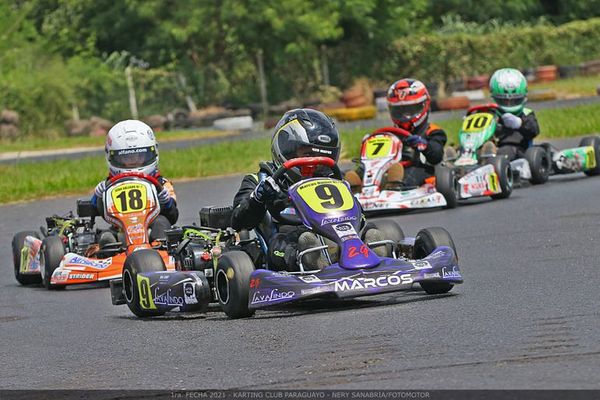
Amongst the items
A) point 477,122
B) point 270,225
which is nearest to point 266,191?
point 270,225

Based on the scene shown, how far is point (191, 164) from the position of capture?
64.4 feet

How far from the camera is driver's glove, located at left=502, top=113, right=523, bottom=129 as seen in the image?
45.7 feet

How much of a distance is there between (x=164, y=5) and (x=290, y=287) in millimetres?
29217

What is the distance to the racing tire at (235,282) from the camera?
21.7 feet

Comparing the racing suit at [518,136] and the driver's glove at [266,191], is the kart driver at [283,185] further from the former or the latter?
the racing suit at [518,136]

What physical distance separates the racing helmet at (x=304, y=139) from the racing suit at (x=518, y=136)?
671cm

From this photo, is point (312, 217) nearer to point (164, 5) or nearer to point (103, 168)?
point (103, 168)

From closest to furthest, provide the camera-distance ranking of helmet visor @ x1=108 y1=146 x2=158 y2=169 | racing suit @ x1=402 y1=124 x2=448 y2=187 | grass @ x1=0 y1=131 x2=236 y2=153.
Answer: helmet visor @ x1=108 y1=146 x2=158 y2=169
racing suit @ x1=402 y1=124 x2=448 y2=187
grass @ x1=0 y1=131 x2=236 y2=153

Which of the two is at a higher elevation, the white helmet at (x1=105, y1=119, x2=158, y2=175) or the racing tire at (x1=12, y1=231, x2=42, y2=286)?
the white helmet at (x1=105, y1=119, x2=158, y2=175)

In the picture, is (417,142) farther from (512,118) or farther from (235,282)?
(235,282)

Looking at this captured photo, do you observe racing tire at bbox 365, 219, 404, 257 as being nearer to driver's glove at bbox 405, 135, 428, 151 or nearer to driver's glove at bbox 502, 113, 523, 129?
driver's glove at bbox 405, 135, 428, 151

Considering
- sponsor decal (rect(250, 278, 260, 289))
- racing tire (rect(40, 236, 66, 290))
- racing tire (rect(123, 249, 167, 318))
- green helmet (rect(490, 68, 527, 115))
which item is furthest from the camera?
green helmet (rect(490, 68, 527, 115))

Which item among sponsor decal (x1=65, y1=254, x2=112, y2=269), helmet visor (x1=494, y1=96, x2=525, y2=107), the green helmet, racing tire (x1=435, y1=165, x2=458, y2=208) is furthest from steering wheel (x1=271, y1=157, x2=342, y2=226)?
helmet visor (x1=494, y1=96, x2=525, y2=107)

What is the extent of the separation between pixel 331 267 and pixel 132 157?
12.0ft
